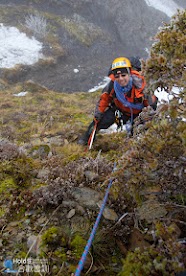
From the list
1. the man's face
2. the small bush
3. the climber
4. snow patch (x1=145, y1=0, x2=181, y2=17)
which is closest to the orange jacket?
the climber

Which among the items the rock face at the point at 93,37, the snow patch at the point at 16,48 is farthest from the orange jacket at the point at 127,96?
the snow patch at the point at 16,48

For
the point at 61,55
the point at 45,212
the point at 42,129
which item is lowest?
the point at 45,212

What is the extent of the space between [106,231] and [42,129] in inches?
225

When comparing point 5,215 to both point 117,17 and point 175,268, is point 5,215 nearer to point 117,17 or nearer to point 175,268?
point 175,268

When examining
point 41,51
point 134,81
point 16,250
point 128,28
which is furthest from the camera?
point 128,28

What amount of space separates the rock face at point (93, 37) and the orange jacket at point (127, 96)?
15791mm

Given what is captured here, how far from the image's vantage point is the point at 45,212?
2.83 m

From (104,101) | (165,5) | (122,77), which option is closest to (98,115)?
(104,101)

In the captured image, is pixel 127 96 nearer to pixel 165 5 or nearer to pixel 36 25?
pixel 36 25

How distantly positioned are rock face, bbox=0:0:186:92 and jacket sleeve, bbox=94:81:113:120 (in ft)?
51.3

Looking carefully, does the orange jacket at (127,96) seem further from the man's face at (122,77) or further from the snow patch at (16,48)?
the snow patch at (16,48)

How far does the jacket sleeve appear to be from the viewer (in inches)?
203

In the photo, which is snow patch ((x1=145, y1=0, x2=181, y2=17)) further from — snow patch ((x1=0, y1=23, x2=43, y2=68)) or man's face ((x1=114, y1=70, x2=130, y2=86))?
man's face ((x1=114, y1=70, x2=130, y2=86))

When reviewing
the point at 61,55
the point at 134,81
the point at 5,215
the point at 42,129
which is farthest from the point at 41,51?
the point at 5,215
